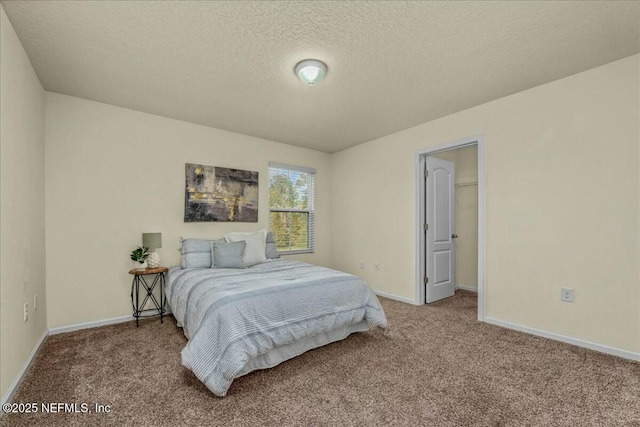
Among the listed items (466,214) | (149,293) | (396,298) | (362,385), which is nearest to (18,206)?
(149,293)

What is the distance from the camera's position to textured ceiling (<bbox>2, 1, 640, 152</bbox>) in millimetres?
1840

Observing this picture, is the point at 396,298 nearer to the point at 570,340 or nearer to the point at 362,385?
the point at 570,340

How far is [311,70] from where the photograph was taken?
2.40m

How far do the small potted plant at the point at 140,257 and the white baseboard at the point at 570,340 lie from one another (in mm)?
3873

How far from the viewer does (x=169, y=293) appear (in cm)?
317

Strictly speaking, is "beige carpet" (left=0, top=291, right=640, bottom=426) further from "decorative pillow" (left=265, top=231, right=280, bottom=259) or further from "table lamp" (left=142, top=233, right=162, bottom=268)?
"decorative pillow" (left=265, top=231, right=280, bottom=259)

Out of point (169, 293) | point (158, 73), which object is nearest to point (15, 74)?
point (158, 73)

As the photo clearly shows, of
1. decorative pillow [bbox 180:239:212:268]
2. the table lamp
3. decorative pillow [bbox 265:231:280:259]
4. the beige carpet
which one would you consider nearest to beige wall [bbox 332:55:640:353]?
the beige carpet

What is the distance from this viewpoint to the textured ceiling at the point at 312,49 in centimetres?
184

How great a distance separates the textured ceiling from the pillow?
161 centimetres

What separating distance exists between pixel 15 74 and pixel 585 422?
4.26 meters

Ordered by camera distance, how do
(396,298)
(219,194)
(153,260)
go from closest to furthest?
(153,260)
(219,194)
(396,298)

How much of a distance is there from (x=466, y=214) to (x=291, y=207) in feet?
9.85

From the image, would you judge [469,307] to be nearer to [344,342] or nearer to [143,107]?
A: [344,342]
